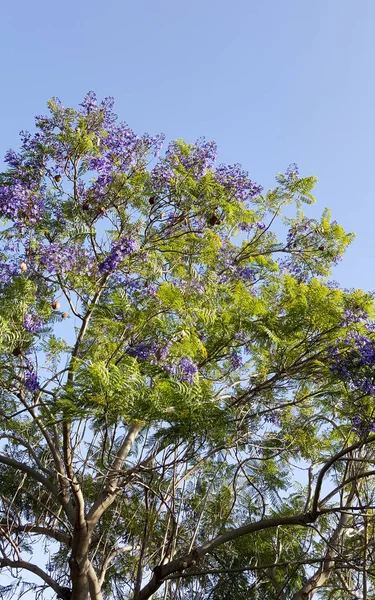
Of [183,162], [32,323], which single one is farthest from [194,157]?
[32,323]

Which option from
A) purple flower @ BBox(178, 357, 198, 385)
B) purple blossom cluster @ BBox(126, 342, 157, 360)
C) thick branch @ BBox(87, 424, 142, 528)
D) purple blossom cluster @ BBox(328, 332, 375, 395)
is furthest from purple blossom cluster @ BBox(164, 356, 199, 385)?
purple blossom cluster @ BBox(328, 332, 375, 395)

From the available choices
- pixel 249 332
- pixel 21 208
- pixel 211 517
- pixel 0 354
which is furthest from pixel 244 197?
pixel 211 517

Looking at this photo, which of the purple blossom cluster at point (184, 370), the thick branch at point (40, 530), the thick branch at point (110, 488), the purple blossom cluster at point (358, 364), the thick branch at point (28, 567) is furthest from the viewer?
the thick branch at point (40, 530)

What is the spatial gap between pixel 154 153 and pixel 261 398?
3307mm

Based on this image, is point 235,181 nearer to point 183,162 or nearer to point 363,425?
point 183,162

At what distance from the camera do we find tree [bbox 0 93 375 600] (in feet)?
18.7

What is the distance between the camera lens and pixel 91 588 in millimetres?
6664

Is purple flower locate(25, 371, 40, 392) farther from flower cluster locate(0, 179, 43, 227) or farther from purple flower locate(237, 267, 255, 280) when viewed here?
purple flower locate(237, 267, 255, 280)

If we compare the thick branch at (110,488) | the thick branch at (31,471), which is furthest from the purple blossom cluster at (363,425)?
the thick branch at (31,471)

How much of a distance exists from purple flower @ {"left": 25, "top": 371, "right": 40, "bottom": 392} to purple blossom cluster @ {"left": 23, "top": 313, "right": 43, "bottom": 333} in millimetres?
467

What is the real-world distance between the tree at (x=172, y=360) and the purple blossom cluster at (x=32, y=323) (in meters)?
0.02

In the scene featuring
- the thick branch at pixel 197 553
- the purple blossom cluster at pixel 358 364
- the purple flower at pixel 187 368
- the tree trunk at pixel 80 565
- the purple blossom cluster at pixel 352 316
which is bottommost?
the thick branch at pixel 197 553

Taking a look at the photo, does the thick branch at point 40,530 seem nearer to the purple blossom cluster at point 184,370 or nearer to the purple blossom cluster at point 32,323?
the purple blossom cluster at point 32,323

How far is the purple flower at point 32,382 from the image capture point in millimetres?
6363
